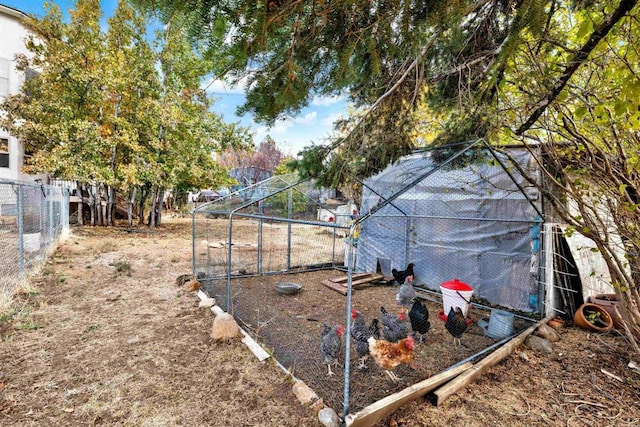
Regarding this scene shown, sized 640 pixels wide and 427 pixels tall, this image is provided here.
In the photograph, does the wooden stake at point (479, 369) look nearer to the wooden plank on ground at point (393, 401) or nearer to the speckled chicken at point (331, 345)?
the wooden plank on ground at point (393, 401)

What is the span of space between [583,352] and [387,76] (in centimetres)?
371

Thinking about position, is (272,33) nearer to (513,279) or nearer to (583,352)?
(583,352)

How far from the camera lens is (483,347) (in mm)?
3137

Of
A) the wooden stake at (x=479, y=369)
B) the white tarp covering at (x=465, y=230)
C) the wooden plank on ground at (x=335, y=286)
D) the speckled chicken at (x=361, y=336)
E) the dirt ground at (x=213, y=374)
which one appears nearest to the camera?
the dirt ground at (x=213, y=374)

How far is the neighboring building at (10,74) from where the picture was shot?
10093 millimetres

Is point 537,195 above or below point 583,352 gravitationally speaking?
above

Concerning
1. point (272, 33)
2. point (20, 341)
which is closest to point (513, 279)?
point (272, 33)

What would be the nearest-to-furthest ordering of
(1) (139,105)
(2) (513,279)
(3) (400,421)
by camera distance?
(3) (400,421) → (2) (513,279) → (1) (139,105)

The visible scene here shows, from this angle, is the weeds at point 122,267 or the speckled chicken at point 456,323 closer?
the speckled chicken at point 456,323

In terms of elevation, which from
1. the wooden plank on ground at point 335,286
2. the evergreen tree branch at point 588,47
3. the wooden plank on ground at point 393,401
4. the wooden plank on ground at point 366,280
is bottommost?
the wooden plank on ground at point 335,286

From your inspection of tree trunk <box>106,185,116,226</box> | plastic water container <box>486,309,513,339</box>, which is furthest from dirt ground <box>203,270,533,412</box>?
tree trunk <box>106,185,116,226</box>

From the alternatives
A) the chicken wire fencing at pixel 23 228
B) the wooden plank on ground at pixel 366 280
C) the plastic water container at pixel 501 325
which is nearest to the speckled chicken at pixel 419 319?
the plastic water container at pixel 501 325

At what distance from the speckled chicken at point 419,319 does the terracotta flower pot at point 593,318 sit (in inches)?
89.3

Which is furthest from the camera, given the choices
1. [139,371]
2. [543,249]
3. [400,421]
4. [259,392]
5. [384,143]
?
[543,249]
